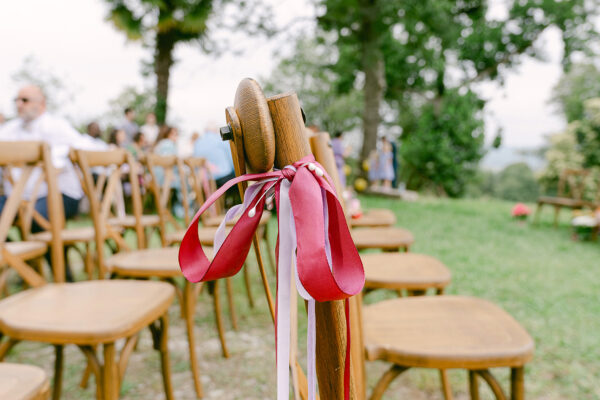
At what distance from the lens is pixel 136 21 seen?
28.8 ft

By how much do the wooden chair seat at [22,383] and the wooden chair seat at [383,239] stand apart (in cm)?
132

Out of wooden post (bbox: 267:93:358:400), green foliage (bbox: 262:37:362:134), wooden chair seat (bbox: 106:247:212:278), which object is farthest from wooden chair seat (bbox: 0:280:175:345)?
green foliage (bbox: 262:37:362:134)

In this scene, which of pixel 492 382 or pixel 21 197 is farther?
pixel 21 197

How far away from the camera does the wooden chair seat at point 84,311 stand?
3.58ft

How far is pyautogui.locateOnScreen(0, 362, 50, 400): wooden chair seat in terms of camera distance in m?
0.81

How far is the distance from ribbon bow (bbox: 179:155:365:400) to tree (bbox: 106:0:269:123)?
9.11 metres

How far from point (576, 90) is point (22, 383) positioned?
28.8 metres

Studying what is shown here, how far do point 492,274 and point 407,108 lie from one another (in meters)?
16.8

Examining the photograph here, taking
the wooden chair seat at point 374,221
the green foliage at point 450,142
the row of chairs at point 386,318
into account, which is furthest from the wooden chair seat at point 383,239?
the green foliage at point 450,142

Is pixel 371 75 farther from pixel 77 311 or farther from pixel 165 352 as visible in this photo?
pixel 77 311

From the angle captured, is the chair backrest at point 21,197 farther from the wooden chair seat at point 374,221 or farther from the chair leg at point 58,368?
the wooden chair seat at point 374,221

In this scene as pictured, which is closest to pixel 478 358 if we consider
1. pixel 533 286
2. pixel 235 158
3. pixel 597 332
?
pixel 235 158

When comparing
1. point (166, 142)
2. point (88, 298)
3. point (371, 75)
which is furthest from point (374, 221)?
point (371, 75)

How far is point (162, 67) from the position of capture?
976 cm
